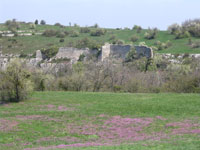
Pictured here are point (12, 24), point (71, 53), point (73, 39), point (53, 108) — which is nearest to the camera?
point (53, 108)

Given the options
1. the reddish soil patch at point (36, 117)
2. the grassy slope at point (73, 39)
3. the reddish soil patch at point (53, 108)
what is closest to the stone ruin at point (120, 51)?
the grassy slope at point (73, 39)

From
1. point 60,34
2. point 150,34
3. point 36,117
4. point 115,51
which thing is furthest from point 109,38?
point 36,117

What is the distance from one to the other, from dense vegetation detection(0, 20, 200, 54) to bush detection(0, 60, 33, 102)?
47.2 m

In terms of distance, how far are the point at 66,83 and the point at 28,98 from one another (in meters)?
11.6

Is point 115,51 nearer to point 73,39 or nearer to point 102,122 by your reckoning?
point 73,39

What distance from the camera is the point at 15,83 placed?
36.3 meters

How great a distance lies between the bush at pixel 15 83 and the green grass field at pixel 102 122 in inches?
48.8

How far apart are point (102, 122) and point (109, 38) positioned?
80.0 m

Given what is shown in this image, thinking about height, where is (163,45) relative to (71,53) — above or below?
above

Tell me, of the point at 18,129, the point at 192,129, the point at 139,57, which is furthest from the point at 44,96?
the point at 139,57

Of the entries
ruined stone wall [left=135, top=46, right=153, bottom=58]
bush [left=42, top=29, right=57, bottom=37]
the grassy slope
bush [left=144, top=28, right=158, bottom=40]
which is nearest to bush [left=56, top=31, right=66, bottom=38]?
bush [left=42, top=29, right=57, bottom=37]

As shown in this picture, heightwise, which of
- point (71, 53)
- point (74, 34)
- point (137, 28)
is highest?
point (137, 28)

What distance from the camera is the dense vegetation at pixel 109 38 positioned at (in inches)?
3575

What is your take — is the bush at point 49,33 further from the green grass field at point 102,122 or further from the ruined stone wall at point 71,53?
the green grass field at point 102,122
